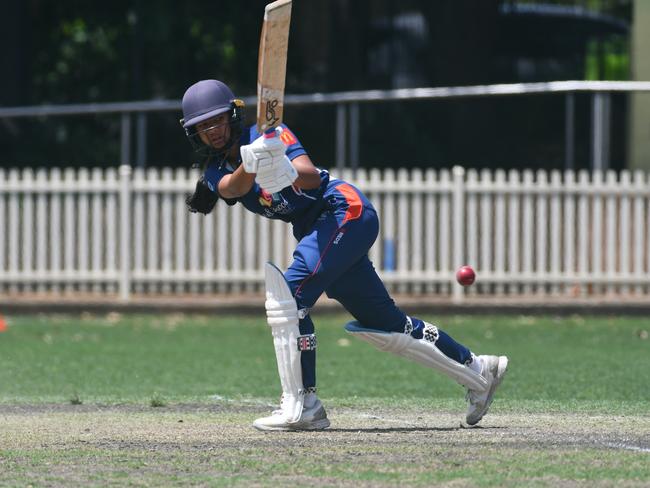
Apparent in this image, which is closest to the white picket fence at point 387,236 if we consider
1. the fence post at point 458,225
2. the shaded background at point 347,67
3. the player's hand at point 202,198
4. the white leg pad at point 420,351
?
the fence post at point 458,225

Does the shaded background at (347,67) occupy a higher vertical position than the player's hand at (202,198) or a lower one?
higher

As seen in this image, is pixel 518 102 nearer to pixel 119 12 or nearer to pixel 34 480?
pixel 119 12

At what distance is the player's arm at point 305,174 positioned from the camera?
7148 millimetres

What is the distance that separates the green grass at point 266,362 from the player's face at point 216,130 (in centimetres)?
229

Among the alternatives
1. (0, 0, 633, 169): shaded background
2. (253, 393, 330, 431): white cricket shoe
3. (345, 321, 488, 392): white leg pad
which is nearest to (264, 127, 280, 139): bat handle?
(345, 321, 488, 392): white leg pad

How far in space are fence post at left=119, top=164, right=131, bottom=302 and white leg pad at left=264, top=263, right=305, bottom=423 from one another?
356 inches

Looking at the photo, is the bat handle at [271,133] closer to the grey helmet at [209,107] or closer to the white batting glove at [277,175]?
the white batting glove at [277,175]

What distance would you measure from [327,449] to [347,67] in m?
15.5

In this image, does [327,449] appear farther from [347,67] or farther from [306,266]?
[347,67]

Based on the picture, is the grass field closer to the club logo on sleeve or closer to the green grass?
the green grass

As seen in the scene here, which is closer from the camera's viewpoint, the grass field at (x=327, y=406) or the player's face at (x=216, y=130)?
the grass field at (x=327, y=406)

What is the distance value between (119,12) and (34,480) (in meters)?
18.3

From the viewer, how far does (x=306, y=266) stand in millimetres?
7324

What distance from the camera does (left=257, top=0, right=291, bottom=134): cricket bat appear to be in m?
6.89
